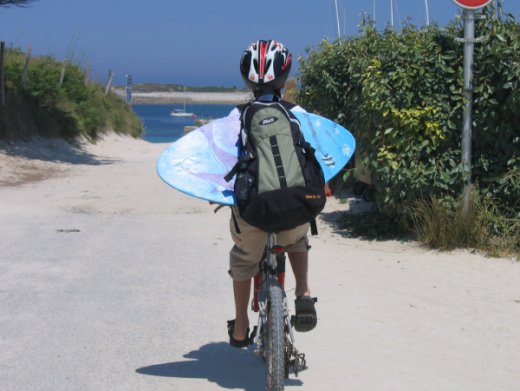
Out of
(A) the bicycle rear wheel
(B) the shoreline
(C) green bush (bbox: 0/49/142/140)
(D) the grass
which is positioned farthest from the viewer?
(B) the shoreline

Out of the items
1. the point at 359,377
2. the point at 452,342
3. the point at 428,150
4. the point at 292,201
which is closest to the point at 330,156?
the point at 292,201

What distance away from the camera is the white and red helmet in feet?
12.6

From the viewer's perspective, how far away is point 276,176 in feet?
11.7

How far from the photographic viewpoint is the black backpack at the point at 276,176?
3.54 metres

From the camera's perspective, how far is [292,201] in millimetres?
3539

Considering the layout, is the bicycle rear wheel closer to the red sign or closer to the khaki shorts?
the khaki shorts

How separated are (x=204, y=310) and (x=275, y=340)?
213 centimetres

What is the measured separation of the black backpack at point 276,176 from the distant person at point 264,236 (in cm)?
21

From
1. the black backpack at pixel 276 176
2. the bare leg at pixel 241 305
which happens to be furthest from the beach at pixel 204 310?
the black backpack at pixel 276 176

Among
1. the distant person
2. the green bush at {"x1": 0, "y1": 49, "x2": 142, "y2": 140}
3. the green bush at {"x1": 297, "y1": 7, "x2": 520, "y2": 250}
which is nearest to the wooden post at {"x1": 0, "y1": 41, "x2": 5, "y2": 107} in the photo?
the green bush at {"x1": 0, "y1": 49, "x2": 142, "y2": 140}

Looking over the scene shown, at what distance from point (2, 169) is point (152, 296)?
990cm

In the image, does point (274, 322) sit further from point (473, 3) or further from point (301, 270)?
point (473, 3)

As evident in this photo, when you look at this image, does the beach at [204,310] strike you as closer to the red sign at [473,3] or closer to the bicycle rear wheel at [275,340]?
the bicycle rear wheel at [275,340]

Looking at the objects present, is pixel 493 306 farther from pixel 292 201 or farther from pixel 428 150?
pixel 292 201
